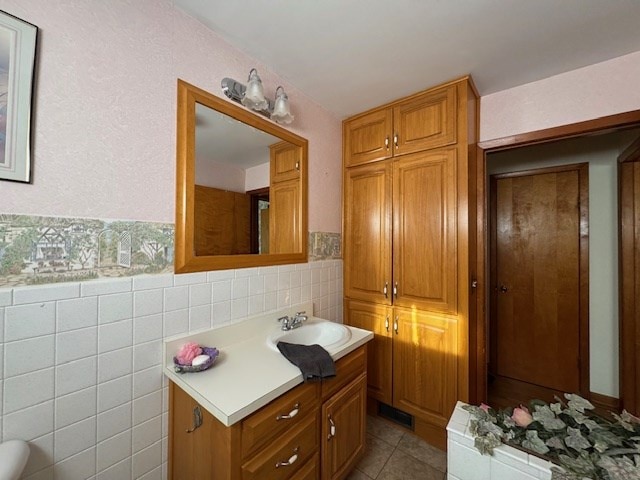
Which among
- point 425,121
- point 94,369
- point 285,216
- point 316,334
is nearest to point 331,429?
point 316,334

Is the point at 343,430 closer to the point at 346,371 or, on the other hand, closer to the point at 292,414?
the point at 346,371

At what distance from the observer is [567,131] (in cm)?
151

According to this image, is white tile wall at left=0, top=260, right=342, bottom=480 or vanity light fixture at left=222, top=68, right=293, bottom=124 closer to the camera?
white tile wall at left=0, top=260, right=342, bottom=480

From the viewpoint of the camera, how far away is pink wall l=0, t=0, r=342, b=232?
2.70 feet

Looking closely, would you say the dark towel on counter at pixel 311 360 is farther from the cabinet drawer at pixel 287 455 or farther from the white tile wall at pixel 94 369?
the white tile wall at pixel 94 369

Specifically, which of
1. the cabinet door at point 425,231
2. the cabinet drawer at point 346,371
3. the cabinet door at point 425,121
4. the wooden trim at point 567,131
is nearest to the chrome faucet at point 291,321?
the cabinet drawer at point 346,371

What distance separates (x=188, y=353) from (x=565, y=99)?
7.89ft

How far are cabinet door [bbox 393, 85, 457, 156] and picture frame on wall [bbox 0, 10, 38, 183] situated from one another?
1.75 metres

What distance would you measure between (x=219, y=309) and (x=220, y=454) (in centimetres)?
58

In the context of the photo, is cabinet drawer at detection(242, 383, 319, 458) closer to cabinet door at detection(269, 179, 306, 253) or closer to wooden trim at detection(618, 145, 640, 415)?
cabinet door at detection(269, 179, 306, 253)

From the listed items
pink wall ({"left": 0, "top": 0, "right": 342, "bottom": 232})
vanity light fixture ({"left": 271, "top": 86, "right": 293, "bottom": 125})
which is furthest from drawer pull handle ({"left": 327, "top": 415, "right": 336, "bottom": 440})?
vanity light fixture ({"left": 271, "top": 86, "right": 293, "bottom": 125})

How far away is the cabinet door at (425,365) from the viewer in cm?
159

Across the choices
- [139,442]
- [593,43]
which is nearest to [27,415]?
[139,442]

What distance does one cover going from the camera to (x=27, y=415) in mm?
785
